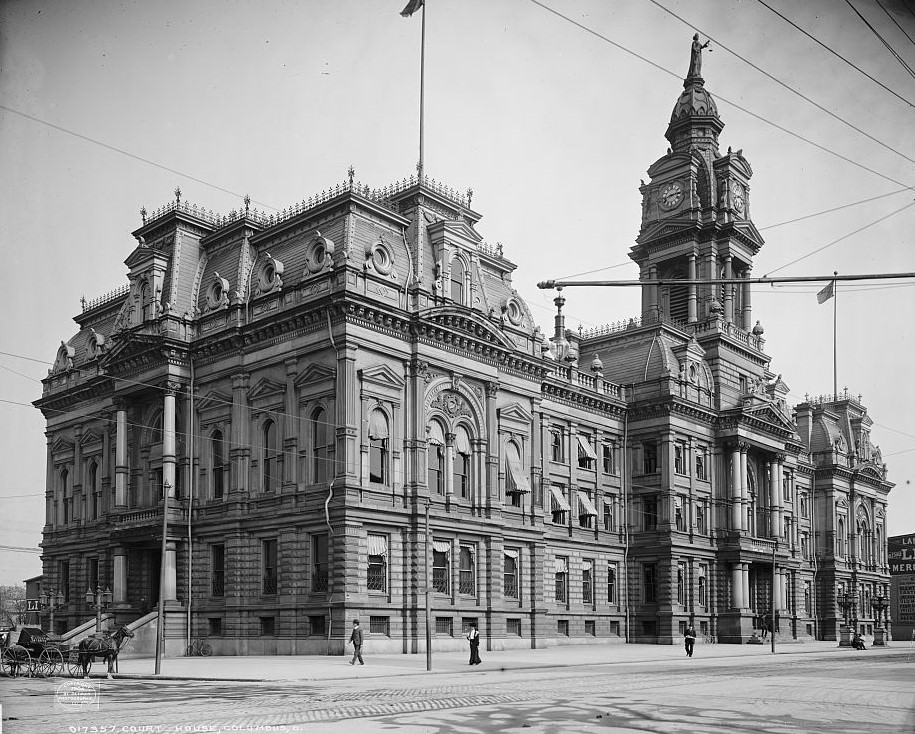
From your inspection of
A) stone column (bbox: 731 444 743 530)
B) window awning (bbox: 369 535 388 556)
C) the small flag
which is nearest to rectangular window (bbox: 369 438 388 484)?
window awning (bbox: 369 535 388 556)

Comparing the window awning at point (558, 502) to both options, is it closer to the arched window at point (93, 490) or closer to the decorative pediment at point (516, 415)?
the decorative pediment at point (516, 415)

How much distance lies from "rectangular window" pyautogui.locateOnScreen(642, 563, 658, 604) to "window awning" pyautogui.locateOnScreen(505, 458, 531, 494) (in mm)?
16992

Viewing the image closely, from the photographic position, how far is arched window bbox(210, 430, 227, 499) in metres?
52.6

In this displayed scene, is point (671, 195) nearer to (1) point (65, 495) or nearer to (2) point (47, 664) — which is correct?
(1) point (65, 495)

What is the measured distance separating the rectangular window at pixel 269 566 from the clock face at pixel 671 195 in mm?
48476

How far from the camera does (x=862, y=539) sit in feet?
326

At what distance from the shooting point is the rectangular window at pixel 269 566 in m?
49.4

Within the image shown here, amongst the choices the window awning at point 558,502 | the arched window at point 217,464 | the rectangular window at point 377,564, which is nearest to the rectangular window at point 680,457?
the window awning at point 558,502

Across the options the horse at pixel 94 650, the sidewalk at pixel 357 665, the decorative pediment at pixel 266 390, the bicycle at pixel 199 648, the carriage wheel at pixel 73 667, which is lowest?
the bicycle at pixel 199 648

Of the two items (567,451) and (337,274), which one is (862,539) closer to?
(567,451)

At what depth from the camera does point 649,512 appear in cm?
7044

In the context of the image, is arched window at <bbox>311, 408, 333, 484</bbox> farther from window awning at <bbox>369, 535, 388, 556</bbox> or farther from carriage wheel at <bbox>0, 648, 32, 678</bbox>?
carriage wheel at <bbox>0, 648, 32, 678</bbox>

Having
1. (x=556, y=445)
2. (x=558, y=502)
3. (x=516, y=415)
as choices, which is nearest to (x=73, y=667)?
(x=516, y=415)

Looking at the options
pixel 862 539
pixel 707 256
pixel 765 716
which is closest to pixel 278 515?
pixel 765 716
